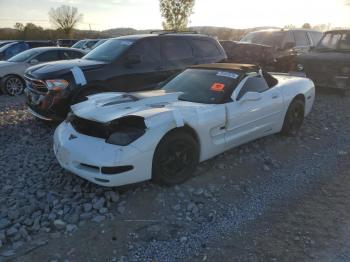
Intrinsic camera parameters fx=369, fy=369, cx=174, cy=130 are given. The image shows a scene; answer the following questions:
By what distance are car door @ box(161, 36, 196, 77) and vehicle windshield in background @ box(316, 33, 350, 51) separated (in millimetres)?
4691

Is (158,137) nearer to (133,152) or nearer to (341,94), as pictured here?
(133,152)

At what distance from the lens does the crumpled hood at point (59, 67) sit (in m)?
6.49

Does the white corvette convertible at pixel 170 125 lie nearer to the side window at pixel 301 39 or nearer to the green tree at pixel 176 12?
the side window at pixel 301 39

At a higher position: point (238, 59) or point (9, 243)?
point (238, 59)

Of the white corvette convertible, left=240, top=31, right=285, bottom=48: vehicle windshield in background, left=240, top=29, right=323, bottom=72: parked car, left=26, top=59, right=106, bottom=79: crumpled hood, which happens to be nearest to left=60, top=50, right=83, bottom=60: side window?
left=26, top=59, right=106, bottom=79: crumpled hood

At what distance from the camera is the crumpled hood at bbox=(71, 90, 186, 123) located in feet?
13.7

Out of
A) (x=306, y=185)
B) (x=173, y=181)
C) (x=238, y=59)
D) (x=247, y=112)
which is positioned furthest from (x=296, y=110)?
(x=238, y=59)

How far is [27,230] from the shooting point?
3.56 metres

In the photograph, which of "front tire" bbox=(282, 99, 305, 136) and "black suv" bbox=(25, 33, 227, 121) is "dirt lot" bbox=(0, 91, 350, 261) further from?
"black suv" bbox=(25, 33, 227, 121)

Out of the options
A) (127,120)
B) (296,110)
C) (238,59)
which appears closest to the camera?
(127,120)

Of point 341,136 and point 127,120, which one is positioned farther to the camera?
point 341,136

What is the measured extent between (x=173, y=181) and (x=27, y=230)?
164 centimetres

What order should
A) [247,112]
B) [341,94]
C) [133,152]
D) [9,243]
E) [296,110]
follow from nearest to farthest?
1. [9,243]
2. [133,152]
3. [247,112]
4. [296,110]
5. [341,94]

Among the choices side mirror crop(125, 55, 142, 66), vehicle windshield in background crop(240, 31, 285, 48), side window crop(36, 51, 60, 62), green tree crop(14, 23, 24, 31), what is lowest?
side window crop(36, 51, 60, 62)
